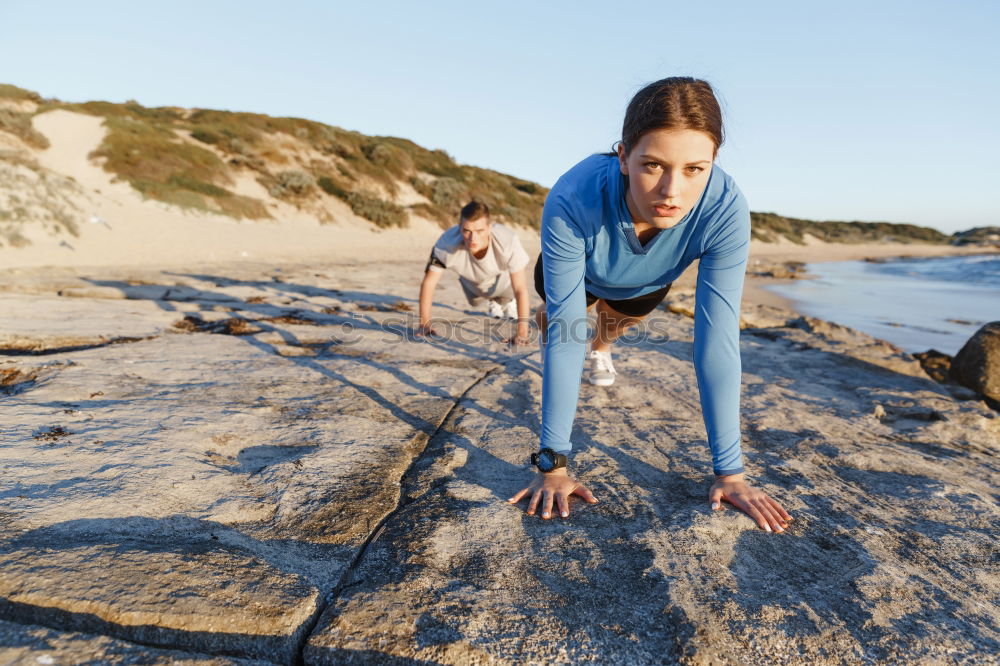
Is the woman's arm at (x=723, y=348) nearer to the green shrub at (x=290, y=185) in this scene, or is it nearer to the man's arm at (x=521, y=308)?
the man's arm at (x=521, y=308)

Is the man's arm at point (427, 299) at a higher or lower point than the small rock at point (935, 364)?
higher

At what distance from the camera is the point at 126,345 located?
3033 mm

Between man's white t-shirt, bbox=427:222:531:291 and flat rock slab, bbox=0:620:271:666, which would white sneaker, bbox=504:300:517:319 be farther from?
flat rock slab, bbox=0:620:271:666

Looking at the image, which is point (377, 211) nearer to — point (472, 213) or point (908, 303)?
point (472, 213)

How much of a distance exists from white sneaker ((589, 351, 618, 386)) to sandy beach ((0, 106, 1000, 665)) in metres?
0.12

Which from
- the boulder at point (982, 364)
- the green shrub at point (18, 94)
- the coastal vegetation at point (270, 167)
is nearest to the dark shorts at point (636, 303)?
the boulder at point (982, 364)

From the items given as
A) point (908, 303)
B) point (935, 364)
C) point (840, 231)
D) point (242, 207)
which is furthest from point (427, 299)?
point (840, 231)

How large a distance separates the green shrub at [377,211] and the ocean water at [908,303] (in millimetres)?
10107

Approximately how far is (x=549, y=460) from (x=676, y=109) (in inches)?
41.0

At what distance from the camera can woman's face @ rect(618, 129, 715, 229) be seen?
146 cm

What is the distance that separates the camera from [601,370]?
2.96m

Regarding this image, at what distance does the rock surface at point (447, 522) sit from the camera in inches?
42.4

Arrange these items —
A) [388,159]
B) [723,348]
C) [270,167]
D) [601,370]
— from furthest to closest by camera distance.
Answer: [388,159] → [270,167] → [601,370] → [723,348]

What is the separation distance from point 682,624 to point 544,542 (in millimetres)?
395
